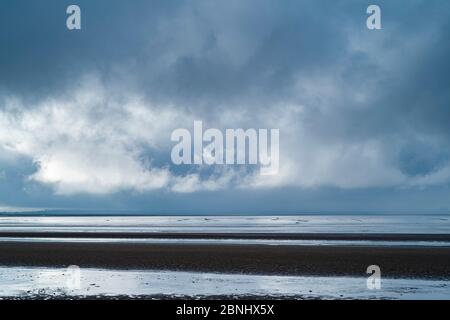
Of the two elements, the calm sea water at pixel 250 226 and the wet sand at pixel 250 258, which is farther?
the calm sea water at pixel 250 226

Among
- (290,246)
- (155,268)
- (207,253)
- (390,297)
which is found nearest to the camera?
(390,297)

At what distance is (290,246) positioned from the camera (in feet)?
118

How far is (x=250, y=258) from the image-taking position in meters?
28.1

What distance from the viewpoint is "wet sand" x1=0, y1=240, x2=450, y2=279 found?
23.7 metres

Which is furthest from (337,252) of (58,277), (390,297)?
(58,277)

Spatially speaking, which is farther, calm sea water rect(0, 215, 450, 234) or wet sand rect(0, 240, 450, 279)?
calm sea water rect(0, 215, 450, 234)

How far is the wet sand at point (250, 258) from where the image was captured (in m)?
23.7

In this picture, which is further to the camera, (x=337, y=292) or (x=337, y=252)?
(x=337, y=252)

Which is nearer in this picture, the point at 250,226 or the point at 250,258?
the point at 250,258
